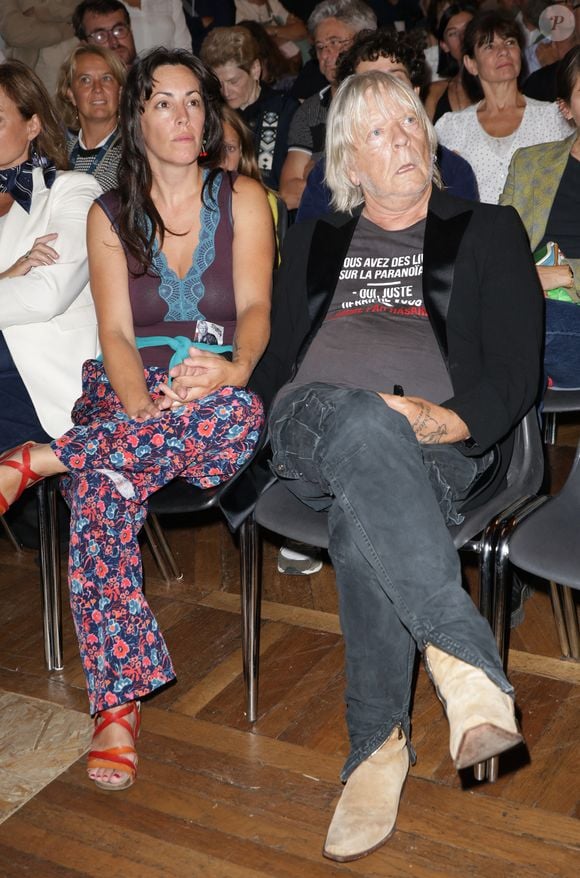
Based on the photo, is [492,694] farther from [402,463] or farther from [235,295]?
[235,295]

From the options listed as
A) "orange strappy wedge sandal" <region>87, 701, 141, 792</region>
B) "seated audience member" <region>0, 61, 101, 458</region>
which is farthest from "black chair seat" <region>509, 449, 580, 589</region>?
"seated audience member" <region>0, 61, 101, 458</region>

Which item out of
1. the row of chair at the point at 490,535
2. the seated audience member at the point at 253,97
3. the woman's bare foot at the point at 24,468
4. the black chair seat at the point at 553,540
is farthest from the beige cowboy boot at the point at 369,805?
the seated audience member at the point at 253,97

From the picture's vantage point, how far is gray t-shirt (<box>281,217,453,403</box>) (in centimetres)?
199

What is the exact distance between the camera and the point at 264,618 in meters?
2.53

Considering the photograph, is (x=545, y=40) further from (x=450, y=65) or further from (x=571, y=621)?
(x=571, y=621)

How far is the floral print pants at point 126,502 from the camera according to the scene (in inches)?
80.0

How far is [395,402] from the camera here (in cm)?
182

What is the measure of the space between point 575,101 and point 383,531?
1.58 m

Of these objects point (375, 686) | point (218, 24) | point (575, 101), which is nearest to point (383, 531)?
point (375, 686)

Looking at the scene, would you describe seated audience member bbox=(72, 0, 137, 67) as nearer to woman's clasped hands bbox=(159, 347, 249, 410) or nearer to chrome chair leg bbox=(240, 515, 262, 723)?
woman's clasped hands bbox=(159, 347, 249, 410)

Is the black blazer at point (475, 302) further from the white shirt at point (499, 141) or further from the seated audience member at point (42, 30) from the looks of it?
the seated audience member at point (42, 30)

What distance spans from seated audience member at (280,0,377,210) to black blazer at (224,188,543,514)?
169 centimetres

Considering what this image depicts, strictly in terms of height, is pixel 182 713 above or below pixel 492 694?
below

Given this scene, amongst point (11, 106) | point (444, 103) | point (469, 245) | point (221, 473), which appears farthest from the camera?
point (444, 103)
